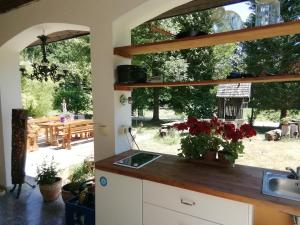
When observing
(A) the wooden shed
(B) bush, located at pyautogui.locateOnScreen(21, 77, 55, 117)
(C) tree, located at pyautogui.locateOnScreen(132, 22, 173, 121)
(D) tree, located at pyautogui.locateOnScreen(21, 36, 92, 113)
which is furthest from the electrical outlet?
(D) tree, located at pyautogui.locateOnScreen(21, 36, 92, 113)

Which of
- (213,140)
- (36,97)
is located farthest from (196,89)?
(36,97)

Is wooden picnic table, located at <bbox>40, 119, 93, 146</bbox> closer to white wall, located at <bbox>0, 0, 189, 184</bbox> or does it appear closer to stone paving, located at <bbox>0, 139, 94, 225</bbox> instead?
stone paving, located at <bbox>0, 139, 94, 225</bbox>

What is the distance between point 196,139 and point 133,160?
535 mm

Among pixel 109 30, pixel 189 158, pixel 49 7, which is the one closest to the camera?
pixel 189 158

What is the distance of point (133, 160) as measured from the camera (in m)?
2.00

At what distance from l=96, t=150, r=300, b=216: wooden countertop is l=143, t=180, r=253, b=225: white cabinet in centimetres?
5

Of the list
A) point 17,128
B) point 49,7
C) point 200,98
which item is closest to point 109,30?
point 49,7

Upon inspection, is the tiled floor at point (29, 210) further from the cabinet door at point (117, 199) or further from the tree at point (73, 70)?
the tree at point (73, 70)

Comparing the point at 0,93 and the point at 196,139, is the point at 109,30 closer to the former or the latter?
the point at 196,139

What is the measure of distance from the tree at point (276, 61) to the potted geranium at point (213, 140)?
4.19m

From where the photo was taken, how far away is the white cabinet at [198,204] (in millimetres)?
1347

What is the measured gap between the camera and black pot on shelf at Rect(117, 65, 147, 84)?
6.87 ft

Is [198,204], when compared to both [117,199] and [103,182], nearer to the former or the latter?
[117,199]

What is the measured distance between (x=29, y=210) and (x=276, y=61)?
6.09 meters
